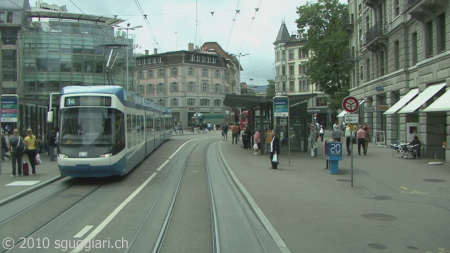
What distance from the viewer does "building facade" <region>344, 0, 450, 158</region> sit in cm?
1995

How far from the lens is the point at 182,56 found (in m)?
78.4

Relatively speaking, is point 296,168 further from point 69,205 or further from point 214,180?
point 69,205

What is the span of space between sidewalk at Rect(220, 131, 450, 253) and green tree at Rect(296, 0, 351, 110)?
88.7 feet

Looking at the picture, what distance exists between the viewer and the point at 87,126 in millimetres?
12852

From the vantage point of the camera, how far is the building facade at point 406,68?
65.5 feet

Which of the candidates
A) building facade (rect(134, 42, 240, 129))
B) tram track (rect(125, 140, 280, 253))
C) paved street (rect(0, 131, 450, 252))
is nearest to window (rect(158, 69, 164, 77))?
building facade (rect(134, 42, 240, 129))

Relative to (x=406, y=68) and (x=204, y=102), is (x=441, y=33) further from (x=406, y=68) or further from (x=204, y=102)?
(x=204, y=102)

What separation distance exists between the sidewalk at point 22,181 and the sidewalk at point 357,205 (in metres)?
6.41

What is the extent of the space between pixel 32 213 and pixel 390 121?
24.7 metres

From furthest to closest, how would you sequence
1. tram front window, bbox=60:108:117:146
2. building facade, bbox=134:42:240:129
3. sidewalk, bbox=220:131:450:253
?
building facade, bbox=134:42:240:129, tram front window, bbox=60:108:117:146, sidewalk, bbox=220:131:450:253

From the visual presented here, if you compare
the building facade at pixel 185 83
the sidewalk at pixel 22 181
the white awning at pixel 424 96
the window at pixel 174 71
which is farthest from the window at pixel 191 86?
the sidewalk at pixel 22 181

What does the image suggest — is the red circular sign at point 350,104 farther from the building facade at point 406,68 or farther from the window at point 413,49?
the window at point 413,49

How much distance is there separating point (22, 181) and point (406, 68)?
2167 cm

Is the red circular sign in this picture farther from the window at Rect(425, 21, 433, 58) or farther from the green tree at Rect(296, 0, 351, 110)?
the green tree at Rect(296, 0, 351, 110)
